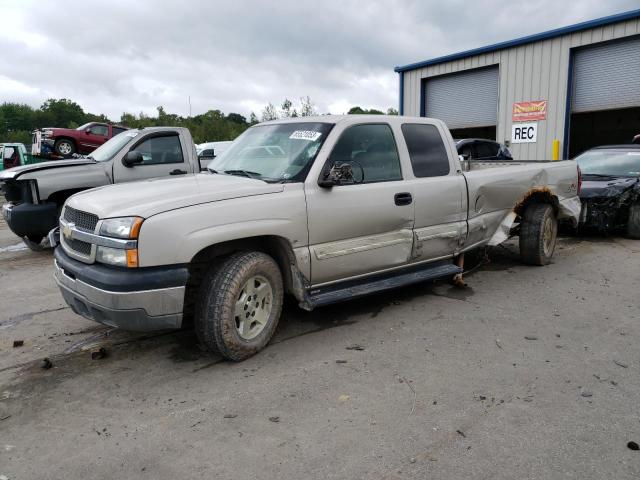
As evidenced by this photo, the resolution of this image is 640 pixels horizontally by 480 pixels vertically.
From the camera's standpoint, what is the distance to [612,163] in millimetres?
9305

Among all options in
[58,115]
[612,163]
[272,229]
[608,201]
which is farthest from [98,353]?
[58,115]

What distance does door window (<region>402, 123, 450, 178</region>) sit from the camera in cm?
490

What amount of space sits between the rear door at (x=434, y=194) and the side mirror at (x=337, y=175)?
0.90 meters

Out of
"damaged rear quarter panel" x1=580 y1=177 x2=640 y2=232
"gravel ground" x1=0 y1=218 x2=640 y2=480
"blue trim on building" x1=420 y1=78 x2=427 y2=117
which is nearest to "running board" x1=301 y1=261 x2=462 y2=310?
"gravel ground" x1=0 y1=218 x2=640 y2=480

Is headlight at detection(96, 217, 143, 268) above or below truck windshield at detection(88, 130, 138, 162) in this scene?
below

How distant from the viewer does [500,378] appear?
346 centimetres

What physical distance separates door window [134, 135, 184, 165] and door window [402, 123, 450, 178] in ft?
15.3

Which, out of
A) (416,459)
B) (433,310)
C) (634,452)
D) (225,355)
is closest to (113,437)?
(225,355)

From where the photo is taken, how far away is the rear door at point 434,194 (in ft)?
15.9

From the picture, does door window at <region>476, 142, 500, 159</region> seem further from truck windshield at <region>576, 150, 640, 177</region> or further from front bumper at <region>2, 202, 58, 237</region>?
front bumper at <region>2, 202, 58, 237</region>

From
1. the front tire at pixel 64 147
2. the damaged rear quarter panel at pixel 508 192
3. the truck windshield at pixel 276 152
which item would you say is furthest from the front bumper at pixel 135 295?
the front tire at pixel 64 147

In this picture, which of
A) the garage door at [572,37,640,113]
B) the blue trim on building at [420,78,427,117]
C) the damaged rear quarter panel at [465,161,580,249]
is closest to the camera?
the damaged rear quarter panel at [465,161,580,249]

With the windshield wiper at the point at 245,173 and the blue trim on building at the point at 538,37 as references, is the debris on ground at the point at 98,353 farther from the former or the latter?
the blue trim on building at the point at 538,37

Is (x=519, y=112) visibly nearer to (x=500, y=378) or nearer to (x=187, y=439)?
(x=500, y=378)
